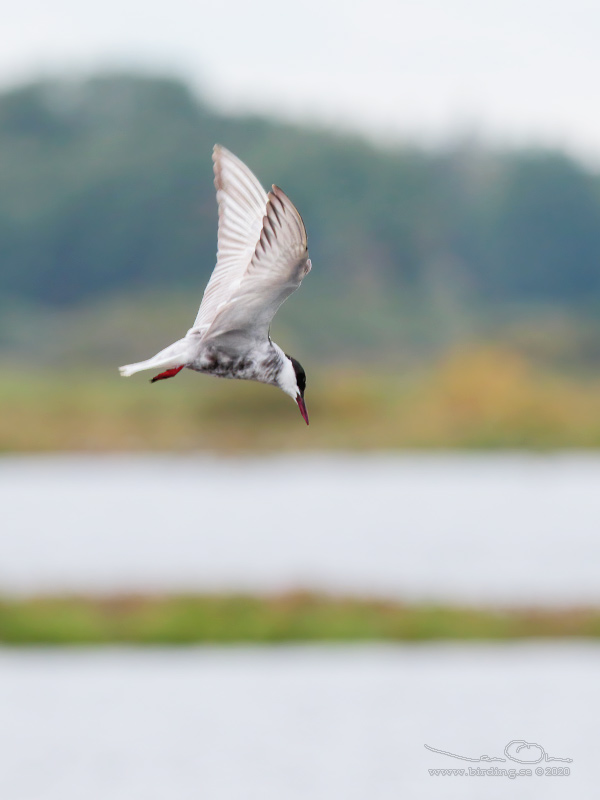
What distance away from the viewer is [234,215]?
4.76 metres

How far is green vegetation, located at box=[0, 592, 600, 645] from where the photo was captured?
2062cm

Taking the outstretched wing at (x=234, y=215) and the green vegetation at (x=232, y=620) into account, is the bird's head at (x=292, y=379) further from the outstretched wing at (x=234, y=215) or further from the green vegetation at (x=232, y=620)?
the green vegetation at (x=232, y=620)

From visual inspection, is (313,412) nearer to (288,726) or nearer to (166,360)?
(288,726)

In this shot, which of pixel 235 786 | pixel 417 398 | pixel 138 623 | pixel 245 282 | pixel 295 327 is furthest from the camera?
pixel 295 327

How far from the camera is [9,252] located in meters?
57.1

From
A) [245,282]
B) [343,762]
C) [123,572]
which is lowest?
[343,762]

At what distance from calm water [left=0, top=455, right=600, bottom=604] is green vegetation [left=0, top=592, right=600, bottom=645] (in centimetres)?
163

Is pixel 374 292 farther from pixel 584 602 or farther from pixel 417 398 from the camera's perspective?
pixel 584 602

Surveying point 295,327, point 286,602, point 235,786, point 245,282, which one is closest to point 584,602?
point 286,602

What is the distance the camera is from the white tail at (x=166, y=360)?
3904 mm

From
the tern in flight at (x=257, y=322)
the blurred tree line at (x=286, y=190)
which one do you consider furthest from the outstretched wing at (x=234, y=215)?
the blurred tree line at (x=286, y=190)

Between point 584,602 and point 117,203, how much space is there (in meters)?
39.2

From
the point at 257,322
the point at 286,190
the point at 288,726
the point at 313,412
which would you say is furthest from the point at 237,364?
the point at 286,190

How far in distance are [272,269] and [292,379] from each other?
32cm
